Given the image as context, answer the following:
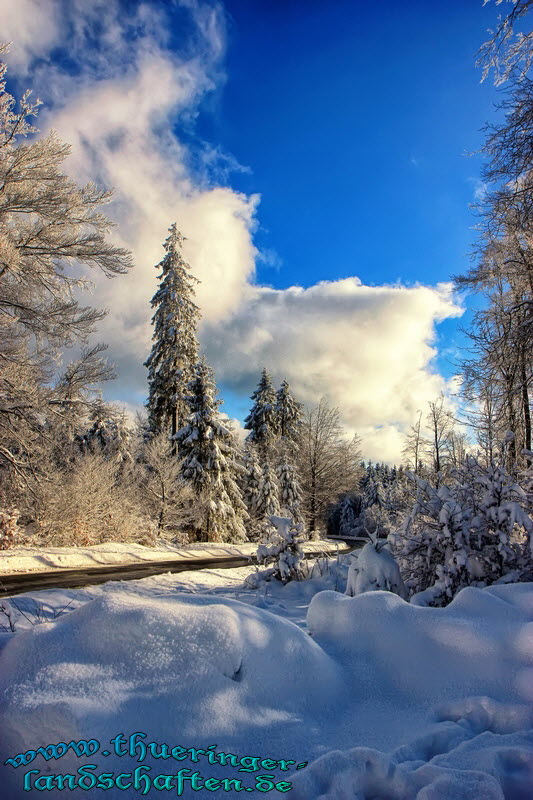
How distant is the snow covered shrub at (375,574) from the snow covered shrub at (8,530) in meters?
12.4

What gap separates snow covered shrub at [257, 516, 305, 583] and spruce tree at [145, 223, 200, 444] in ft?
71.1

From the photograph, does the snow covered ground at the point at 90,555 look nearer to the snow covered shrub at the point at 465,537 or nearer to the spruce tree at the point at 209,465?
the spruce tree at the point at 209,465

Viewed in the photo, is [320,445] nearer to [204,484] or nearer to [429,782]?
[204,484]

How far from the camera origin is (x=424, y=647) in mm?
2799

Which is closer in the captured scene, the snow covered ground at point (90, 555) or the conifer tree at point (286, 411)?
the snow covered ground at point (90, 555)

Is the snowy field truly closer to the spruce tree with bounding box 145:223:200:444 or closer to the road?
the road

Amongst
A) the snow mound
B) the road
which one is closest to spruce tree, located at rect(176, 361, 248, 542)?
the road

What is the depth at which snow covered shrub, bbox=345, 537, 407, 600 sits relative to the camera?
562cm

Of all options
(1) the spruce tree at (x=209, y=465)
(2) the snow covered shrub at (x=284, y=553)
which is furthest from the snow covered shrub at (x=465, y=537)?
(1) the spruce tree at (x=209, y=465)

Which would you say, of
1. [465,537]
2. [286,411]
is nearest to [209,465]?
[286,411]

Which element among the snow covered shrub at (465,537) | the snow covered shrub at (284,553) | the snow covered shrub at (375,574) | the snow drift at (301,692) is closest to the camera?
the snow drift at (301,692)

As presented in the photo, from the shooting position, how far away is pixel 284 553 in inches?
314

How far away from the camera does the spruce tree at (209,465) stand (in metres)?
25.1

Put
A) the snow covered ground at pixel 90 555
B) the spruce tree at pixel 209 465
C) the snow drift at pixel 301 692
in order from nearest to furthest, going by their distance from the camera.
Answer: the snow drift at pixel 301 692, the snow covered ground at pixel 90 555, the spruce tree at pixel 209 465
